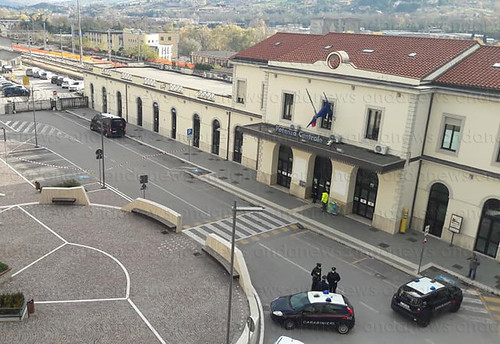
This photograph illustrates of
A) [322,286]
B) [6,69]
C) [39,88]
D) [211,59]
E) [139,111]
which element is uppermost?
[211,59]

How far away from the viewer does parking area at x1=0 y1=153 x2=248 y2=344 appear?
18359 mm

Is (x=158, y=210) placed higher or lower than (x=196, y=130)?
lower

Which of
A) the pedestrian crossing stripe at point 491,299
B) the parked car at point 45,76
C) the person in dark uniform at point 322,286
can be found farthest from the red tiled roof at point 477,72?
the parked car at point 45,76

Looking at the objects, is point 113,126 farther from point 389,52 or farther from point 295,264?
point 295,264

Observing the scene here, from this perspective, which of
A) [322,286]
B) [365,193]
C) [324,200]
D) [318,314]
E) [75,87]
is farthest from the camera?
[75,87]

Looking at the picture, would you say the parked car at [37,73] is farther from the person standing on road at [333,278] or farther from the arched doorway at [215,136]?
the person standing on road at [333,278]

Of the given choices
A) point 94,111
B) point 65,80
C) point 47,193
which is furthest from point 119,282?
point 65,80

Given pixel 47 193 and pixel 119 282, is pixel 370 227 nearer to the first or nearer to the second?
pixel 119 282

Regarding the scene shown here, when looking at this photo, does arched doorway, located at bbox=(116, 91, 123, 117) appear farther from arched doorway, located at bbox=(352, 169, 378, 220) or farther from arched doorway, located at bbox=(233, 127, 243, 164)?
arched doorway, located at bbox=(352, 169, 378, 220)

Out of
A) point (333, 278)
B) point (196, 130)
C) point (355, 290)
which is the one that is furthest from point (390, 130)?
point (196, 130)

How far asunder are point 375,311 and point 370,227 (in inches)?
379

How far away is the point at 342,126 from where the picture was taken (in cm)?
3105

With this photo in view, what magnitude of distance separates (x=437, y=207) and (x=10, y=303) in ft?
76.7

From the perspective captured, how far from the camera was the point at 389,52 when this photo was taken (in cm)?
3127
